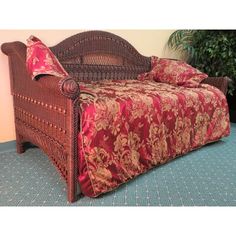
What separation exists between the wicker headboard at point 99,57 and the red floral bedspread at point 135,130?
0.47 meters

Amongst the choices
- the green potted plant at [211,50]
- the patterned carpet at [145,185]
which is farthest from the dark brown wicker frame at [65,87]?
the green potted plant at [211,50]

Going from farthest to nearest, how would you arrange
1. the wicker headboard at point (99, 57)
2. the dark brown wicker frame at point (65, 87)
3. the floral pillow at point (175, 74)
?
the floral pillow at point (175, 74) → the wicker headboard at point (99, 57) → the dark brown wicker frame at point (65, 87)

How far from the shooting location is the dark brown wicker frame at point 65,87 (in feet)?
3.65

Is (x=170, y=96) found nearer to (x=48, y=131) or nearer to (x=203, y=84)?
(x=203, y=84)

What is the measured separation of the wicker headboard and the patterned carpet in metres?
0.72

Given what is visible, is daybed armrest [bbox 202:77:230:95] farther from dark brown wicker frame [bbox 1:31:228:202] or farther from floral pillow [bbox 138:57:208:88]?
floral pillow [bbox 138:57:208:88]

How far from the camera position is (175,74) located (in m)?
2.18

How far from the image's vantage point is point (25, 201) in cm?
118

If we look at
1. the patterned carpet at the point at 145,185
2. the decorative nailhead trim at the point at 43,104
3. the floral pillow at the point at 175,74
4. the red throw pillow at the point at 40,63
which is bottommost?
the patterned carpet at the point at 145,185

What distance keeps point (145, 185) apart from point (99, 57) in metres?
1.20

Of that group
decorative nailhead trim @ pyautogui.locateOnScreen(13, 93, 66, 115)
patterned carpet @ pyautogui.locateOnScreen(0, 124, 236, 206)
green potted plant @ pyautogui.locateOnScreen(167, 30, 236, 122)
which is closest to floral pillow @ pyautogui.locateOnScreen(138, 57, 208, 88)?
green potted plant @ pyautogui.locateOnScreen(167, 30, 236, 122)

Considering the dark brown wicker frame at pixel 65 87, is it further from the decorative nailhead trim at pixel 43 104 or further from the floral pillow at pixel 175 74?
the floral pillow at pixel 175 74

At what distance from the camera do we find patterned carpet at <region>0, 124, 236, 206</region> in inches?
47.5

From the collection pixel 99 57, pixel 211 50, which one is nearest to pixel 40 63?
pixel 99 57
